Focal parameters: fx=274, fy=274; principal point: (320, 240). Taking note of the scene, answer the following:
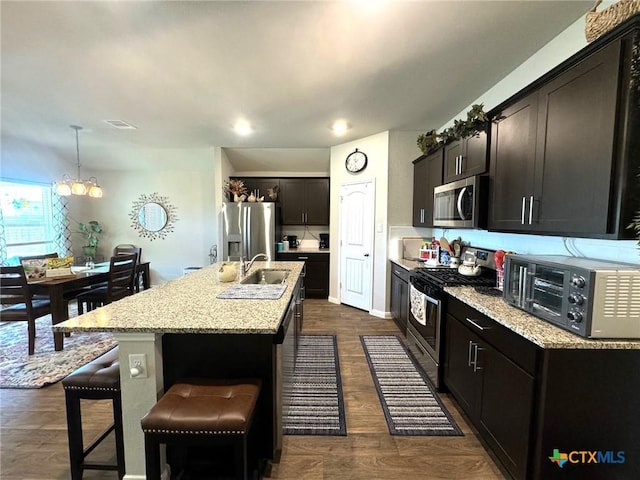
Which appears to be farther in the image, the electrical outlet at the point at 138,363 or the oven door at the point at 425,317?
the oven door at the point at 425,317

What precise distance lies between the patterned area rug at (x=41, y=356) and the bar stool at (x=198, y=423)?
7.16ft

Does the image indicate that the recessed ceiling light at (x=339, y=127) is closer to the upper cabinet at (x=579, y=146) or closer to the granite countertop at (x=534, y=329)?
the upper cabinet at (x=579, y=146)

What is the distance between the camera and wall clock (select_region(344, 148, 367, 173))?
429 centimetres

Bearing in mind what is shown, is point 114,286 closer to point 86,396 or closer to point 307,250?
point 86,396

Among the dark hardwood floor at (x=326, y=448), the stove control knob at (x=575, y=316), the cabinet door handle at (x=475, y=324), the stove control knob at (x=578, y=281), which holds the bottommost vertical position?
the dark hardwood floor at (x=326, y=448)

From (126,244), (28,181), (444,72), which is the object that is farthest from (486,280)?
(28,181)

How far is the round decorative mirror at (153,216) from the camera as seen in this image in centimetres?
580

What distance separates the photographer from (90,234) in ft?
18.5

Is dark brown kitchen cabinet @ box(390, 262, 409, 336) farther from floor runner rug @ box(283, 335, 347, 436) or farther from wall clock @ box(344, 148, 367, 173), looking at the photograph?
wall clock @ box(344, 148, 367, 173)

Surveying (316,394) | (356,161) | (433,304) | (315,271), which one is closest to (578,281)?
(433,304)

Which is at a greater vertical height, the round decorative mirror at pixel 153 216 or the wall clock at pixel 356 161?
the wall clock at pixel 356 161

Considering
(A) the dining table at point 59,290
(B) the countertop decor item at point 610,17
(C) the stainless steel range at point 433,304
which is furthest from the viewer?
(A) the dining table at point 59,290

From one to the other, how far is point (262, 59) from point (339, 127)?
5.72ft

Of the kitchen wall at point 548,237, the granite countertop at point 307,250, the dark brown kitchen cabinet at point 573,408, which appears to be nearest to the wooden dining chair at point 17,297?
the granite countertop at point 307,250
